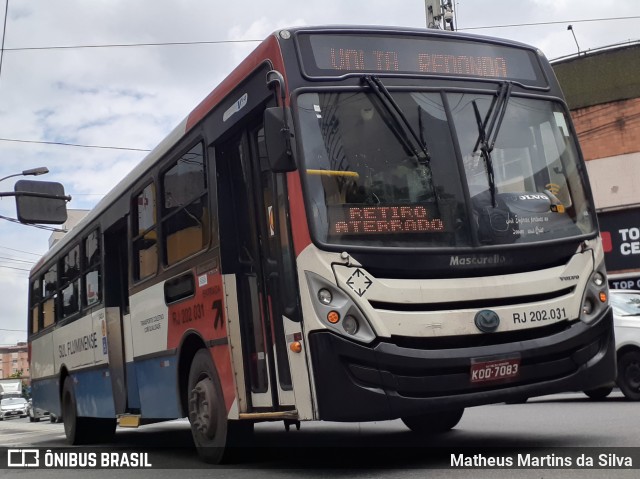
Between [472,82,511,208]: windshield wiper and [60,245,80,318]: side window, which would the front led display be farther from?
[60,245,80,318]: side window

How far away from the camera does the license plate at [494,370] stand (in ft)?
20.9

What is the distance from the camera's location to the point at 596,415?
A: 34.7 ft

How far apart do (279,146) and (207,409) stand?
2.73 metres

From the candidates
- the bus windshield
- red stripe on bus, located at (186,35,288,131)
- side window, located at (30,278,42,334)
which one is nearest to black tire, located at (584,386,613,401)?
the bus windshield

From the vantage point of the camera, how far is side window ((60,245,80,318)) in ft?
43.1

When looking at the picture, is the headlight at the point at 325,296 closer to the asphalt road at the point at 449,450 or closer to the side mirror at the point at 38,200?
the asphalt road at the point at 449,450

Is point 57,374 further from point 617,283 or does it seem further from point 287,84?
point 617,283

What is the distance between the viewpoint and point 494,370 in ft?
21.1

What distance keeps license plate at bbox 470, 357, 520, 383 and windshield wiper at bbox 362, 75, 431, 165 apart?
1.49 meters

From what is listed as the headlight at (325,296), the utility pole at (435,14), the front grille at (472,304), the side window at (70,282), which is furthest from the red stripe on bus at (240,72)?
the utility pole at (435,14)

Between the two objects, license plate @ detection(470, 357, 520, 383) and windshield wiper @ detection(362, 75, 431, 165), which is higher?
windshield wiper @ detection(362, 75, 431, 165)

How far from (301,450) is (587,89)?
21.7 m

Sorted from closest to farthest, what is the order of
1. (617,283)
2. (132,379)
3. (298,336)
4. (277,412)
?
(298,336) → (277,412) → (132,379) → (617,283)

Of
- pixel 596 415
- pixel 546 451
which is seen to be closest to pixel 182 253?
pixel 546 451
